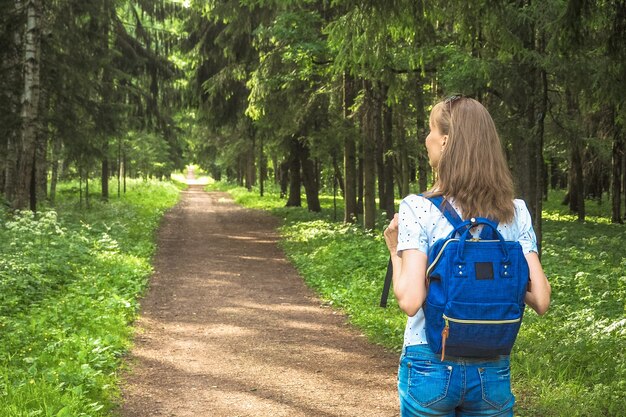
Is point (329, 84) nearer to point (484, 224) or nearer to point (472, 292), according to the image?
point (484, 224)

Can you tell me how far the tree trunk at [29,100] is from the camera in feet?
50.5

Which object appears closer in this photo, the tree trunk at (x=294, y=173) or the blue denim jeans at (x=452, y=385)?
the blue denim jeans at (x=452, y=385)

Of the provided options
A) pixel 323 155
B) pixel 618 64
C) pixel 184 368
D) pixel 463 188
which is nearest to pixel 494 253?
pixel 463 188

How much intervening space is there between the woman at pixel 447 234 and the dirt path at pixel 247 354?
3311 mm

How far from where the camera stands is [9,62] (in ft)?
60.2

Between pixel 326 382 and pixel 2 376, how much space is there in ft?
9.30

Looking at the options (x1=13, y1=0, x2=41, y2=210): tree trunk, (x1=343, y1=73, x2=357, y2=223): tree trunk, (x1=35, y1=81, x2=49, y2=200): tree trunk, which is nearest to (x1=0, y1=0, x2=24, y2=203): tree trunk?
(x1=35, y1=81, x2=49, y2=200): tree trunk

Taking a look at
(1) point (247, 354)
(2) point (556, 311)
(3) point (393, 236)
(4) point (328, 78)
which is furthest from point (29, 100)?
(3) point (393, 236)

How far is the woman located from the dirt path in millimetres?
3311

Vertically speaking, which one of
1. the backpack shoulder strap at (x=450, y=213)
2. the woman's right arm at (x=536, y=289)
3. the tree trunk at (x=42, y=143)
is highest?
the tree trunk at (x=42, y=143)

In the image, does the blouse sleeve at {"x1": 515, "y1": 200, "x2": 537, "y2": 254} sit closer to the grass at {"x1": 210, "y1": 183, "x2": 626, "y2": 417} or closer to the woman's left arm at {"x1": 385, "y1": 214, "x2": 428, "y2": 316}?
the woman's left arm at {"x1": 385, "y1": 214, "x2": 428, "y2": 316}

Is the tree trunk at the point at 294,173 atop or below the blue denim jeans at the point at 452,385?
atop

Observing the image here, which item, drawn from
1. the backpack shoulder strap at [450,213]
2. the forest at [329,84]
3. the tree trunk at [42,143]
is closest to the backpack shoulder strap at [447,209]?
the backpack shoulder strap at [450,213]

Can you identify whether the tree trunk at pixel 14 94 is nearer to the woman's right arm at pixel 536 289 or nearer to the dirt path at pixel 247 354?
the dirt path at pixel 247 354
